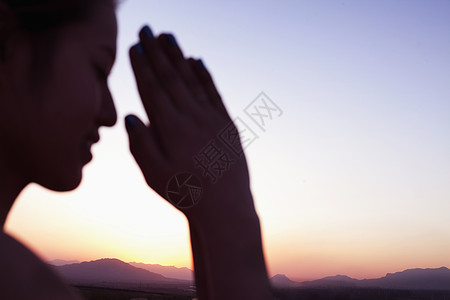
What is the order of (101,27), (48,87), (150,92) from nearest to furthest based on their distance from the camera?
(48,87) < (101,27) < (150,92)

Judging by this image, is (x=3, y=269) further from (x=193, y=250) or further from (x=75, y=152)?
(x=193, y=250)

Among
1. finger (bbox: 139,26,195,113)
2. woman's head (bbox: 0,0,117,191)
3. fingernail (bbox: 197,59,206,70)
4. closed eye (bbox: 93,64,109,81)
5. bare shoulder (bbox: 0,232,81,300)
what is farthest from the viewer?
fingernail (bbox: 197,59,206,70)

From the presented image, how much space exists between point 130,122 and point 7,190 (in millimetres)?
338

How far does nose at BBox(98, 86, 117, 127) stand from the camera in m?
1.14

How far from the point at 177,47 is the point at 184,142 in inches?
12.9

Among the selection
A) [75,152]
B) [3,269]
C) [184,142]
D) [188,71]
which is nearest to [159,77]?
[188,71]

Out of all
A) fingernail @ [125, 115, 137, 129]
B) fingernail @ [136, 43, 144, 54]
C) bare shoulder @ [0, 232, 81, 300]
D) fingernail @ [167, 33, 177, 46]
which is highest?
fingernail @ [167, 33, 177, 46]

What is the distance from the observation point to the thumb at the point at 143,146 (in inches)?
44.6

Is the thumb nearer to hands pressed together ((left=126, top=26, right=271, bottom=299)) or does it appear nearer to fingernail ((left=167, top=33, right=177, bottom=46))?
hands pressed together ((left=126, top=26, right=271, bottom=299))

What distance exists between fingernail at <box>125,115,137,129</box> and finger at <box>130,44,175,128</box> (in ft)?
0.18

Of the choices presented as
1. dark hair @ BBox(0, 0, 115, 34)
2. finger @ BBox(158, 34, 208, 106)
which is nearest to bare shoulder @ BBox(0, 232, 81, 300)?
dark hair @ BBox(0, 0, 115, 34)

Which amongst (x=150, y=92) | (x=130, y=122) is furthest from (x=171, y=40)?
(x=130, y=122)

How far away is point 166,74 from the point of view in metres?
1.26

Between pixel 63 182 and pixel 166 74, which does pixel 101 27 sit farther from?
pixel 63 182
